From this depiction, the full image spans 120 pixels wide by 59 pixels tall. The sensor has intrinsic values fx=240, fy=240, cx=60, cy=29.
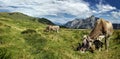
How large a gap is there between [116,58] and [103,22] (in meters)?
6.80

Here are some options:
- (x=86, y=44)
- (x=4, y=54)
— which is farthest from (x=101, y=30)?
(x=4, y=54)

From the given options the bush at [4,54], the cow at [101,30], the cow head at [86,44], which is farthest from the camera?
the cow at [101,30]

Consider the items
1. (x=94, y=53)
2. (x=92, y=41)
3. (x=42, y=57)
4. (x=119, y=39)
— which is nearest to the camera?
(x=42, y=57)

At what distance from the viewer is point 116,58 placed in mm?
19828

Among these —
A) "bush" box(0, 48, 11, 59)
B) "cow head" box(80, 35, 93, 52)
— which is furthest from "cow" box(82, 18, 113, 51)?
"bush" box(0, 48, 11, 59)

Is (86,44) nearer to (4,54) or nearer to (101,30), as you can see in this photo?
(101,30)

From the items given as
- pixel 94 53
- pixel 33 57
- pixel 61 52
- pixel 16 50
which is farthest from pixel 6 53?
pixel 94 53

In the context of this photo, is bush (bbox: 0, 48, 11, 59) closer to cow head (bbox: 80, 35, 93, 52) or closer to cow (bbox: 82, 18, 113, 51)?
cow head (bbox: 80, 35, 93, 52)

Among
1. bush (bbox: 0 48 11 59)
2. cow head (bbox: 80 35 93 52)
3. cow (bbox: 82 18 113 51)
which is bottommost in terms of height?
cow head (bbox: 80 35 93 52)

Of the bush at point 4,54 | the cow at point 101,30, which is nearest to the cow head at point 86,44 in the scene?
the cow at point 101,30

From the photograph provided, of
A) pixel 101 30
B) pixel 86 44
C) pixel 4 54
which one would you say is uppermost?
pixel 4 54

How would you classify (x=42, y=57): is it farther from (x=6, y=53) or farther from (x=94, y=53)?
(x=94, y=53)

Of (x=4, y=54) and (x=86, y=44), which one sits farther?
(x=86, y=44)

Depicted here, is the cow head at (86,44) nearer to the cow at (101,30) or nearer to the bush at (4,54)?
the cow at (101,30)
